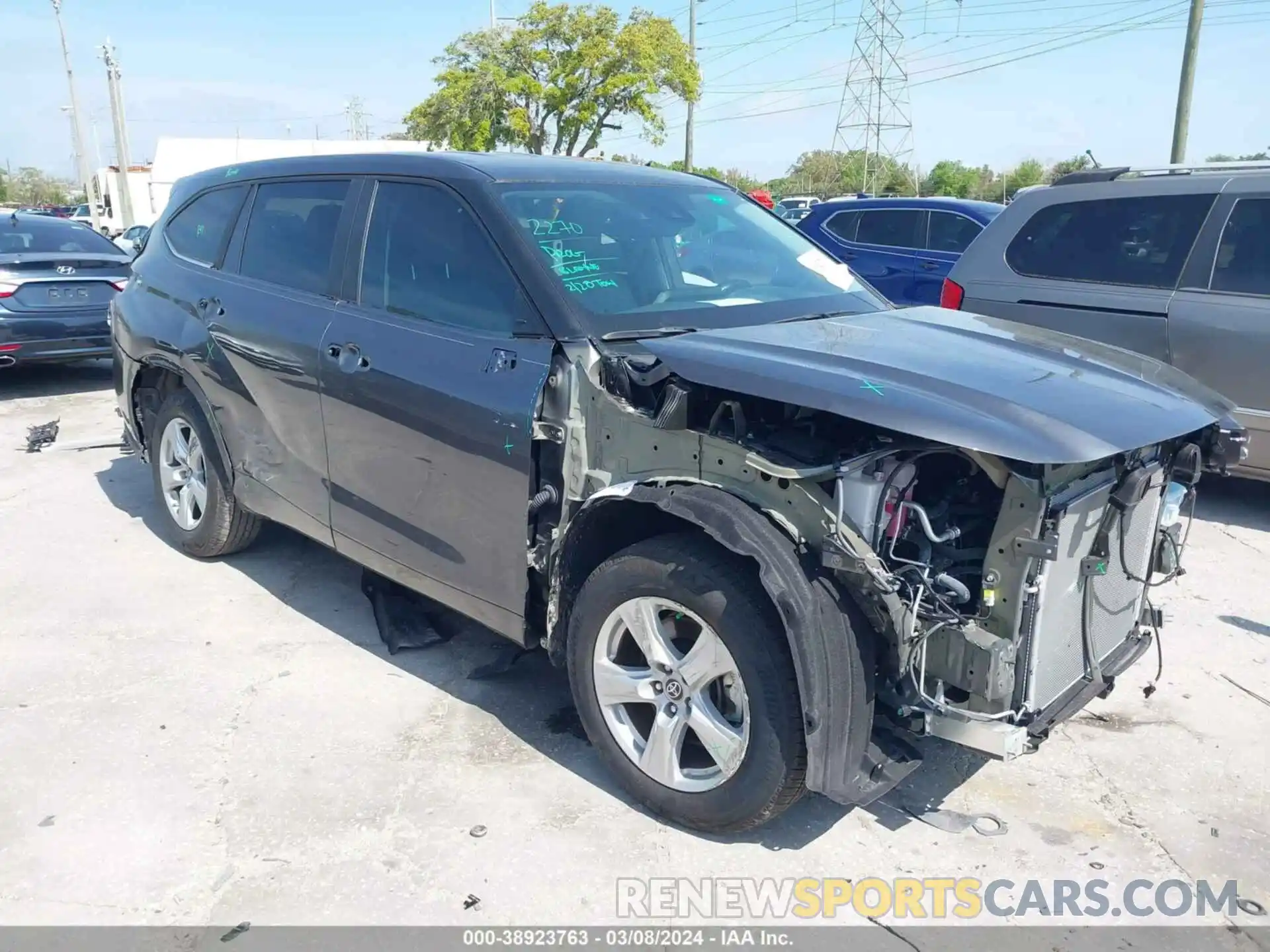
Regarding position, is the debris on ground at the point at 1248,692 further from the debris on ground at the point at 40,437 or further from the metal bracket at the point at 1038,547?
the debris on ground at the point at 40,437

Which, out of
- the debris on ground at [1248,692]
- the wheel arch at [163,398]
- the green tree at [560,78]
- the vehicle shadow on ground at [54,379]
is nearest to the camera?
the debris on ground at [1248,692]

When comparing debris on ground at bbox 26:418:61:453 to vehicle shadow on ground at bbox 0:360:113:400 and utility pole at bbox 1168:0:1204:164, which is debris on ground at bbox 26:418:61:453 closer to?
vehicle shadow on ground at bbox 0:360:113:400

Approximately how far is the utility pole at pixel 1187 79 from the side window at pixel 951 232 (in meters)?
8.90

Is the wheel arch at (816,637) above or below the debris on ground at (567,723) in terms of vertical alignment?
above

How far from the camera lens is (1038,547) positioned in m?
2.50

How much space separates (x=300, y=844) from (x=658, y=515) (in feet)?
4.72

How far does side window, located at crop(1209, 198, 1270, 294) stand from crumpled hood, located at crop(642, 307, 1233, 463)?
8.64 ft

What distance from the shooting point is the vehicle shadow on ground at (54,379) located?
947 centimetres

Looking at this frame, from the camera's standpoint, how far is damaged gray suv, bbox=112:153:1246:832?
2604 mm

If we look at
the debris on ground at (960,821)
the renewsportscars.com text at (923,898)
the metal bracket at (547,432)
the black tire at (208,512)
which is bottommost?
the renewsportscars.com text at (923,898)

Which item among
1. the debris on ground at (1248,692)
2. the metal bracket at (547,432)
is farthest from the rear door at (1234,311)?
the metal bracket at (547,432)

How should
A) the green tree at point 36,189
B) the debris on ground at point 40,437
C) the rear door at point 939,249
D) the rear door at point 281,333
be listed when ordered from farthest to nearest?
1. the green tree at point 36,189
2. the rear door at point 939,249
3. the debris on ground at point 40,437
4. the rear door at point 281,333

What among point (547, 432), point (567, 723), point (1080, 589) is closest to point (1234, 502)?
point (1080, 589)

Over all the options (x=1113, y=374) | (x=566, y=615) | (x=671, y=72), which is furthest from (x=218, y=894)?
(x=671, y=72)
